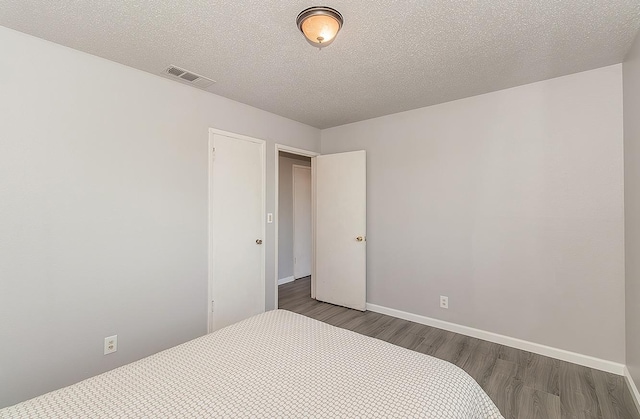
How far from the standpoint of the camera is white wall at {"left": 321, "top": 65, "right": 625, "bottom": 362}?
7.29 ft

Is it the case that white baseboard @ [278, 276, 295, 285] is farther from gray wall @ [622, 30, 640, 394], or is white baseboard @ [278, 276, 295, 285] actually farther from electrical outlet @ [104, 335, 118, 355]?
gray wall @ [622, 30, 640, 394]

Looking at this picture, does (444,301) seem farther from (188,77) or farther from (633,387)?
(188,77)

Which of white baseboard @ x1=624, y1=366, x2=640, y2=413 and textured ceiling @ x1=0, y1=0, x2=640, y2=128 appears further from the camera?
white baseboard @ x1=624, y1=366, x2=640, y2=413

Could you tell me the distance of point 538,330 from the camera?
2490mm

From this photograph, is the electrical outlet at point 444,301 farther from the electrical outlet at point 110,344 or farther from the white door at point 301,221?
the electrical outlet at point 110,344

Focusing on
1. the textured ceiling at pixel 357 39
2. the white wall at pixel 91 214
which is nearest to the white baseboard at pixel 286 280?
the white wall at pixel 91 214

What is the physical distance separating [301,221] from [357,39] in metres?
3.70

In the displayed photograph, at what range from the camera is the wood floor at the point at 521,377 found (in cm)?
182

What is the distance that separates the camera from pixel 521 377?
2.15 metres

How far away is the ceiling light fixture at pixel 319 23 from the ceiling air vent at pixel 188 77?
1.16m

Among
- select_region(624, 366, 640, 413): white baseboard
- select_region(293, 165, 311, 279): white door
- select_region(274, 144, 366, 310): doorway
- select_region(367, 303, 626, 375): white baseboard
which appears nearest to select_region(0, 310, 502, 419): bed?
select_region(624, 366, 640, 413): white baseboard

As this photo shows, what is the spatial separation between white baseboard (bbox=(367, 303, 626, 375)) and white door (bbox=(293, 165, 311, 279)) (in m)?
2.12

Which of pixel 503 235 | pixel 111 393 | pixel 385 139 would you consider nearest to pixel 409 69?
pixel 385 139

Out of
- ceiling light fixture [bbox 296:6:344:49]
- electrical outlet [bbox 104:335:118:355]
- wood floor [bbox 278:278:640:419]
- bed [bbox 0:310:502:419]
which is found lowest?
wood floor [bbox 278:278:640:419]
